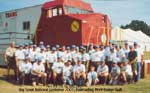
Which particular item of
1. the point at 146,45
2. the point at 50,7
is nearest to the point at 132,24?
the point at 146,45

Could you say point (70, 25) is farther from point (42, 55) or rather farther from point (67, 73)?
point (67, 73)

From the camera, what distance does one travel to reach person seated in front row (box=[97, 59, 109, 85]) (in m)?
16.0

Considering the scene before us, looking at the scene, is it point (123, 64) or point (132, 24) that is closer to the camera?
point (123, 64)

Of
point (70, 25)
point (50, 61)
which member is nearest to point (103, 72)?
point (50, 61)

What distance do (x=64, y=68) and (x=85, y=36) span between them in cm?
328

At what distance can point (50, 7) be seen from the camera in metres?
20.5

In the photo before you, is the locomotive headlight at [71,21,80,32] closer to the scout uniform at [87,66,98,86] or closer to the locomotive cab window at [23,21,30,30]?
the locomotive cab window at [23,21,30,30]

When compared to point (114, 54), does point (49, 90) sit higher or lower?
lower

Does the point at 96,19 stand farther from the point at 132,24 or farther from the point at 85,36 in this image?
the point at 132,24

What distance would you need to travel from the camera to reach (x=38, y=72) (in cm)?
1642

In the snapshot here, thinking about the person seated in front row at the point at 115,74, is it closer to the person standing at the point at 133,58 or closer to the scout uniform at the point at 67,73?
the person standing at the point at 133,58

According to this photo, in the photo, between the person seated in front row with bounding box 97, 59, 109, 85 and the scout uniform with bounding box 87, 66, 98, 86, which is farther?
the person seated in front row with bounding box 97, 59, 109, 85

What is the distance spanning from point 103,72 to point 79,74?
1.00m

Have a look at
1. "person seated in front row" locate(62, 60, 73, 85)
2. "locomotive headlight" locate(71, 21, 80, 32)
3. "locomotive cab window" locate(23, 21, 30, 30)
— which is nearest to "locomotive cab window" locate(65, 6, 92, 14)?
"locomotive headlight" locate(71, 21, 80, 32)
